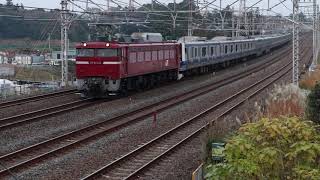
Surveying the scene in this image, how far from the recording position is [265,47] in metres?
76.9

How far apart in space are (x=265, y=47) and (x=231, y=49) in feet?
78.7

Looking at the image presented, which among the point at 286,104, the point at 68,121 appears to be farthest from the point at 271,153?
the point at 68,121

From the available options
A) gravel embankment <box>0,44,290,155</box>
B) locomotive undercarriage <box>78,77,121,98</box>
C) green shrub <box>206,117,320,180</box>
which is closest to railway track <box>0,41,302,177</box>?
gravel embankment <box>0,44,290,155</box>

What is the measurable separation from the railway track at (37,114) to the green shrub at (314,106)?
29.4 feet

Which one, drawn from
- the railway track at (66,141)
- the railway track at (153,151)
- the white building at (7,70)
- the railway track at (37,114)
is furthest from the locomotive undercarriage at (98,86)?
the white building at (7,70)

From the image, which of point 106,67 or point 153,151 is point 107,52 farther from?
point 153,151

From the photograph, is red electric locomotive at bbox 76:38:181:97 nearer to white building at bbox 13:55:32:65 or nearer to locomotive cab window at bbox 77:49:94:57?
locomotive cab window at bbox 77:49:94:57

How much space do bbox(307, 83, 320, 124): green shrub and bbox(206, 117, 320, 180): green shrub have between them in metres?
6.35

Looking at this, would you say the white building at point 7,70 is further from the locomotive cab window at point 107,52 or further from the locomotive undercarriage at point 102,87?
the locomotive cab window at point 107,52

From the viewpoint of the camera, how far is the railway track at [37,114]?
18.4 m

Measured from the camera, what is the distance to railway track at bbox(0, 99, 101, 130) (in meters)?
18.4

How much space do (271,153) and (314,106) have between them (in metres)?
7.41

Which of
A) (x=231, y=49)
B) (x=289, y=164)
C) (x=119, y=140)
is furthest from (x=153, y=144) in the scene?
(x=231, y=49)

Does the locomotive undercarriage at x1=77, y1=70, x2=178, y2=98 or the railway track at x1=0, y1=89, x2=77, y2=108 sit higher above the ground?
the locomotive undercarriage at x1=77, y1=70, x2=178, y2=98
